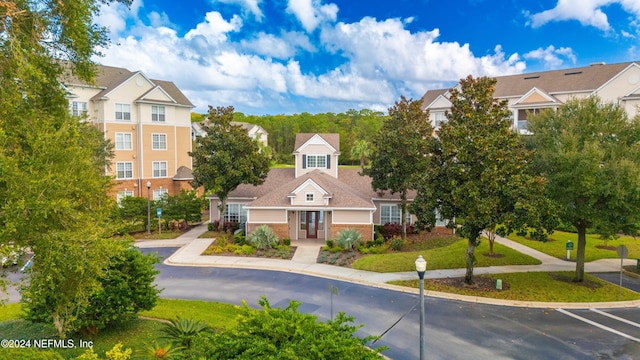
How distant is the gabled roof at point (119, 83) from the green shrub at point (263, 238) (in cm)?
2118

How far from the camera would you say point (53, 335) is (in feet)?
39.5

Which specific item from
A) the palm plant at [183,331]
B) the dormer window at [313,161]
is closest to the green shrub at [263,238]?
the dormer window at [313,161]

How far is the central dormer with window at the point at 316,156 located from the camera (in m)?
34.6

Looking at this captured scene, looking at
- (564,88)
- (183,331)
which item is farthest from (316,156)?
(564,88)

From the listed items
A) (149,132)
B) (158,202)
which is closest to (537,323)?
(158,202)

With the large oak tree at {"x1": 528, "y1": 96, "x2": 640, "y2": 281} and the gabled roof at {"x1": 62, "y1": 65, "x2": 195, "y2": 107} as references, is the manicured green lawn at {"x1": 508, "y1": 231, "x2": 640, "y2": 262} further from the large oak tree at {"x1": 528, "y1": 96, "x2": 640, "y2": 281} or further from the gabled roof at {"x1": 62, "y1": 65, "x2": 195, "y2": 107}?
the gabled roof at {"x1": 62, "y1": 65, "x2": 195, "y2": 107}

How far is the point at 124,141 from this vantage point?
1483 inches

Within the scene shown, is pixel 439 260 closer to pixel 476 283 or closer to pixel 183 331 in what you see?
pixel 476 283

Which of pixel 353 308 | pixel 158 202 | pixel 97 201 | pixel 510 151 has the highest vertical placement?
pixel 510 151

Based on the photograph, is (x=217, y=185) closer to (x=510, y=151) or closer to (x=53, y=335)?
(x=53, y=335)

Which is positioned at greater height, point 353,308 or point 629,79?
point 629,79

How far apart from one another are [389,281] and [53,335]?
13816 mm

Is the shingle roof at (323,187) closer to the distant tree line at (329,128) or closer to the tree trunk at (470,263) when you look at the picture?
the tree trunk at (470,263)

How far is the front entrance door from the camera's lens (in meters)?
29.0
